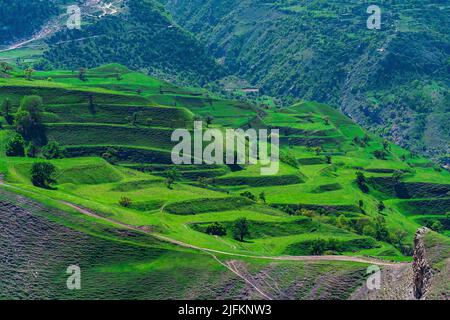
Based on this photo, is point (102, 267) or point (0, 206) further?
→ point (0, 206)

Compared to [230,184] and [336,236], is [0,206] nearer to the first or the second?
[336,236]

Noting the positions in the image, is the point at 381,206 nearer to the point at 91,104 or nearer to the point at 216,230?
the point at 216,230

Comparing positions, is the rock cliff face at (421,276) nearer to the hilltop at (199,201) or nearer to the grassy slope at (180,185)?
the hilltop at (199,201)

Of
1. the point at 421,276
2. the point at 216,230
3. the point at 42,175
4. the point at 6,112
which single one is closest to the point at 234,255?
the point at 421,276

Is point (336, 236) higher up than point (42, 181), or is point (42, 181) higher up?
point (42, 181)

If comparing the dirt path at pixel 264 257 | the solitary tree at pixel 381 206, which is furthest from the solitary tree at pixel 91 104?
the dirt path at pixel 264 257

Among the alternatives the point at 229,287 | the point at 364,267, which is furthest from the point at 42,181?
the point at 364,267
